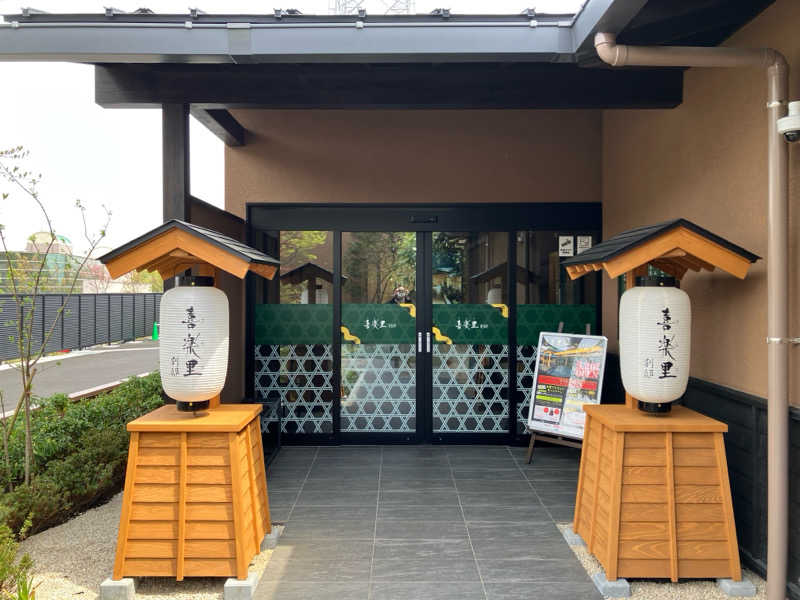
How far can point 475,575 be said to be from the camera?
9.62 ft

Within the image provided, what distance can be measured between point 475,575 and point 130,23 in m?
3.62

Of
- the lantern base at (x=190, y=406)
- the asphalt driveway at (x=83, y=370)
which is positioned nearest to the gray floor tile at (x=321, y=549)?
the lantern base at (x=190, y=406)

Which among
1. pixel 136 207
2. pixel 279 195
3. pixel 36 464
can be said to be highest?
pixel 136 207

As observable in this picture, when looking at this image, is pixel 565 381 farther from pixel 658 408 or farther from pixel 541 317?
pixel 658 408

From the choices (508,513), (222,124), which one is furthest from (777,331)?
(222,124)

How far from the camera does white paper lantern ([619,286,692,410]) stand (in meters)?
2.96

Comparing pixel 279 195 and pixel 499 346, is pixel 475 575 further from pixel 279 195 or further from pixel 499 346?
pixel 279 195

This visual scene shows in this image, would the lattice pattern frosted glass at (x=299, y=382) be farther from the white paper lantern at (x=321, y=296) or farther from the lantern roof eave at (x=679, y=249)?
the lantern roof eave at (x=679, y=249)

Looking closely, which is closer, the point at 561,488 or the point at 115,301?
the point at 561,488

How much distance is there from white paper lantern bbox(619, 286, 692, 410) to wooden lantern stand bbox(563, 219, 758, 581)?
0.54 feet

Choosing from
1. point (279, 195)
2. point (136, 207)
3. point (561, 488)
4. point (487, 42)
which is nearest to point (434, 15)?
point (487, 42)

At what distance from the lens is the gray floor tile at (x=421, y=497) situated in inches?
156

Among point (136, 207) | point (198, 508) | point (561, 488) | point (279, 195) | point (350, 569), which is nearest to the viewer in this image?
point (198, 508)

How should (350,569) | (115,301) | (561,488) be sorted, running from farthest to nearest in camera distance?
(115,301) < (561,488) < (350,569)
